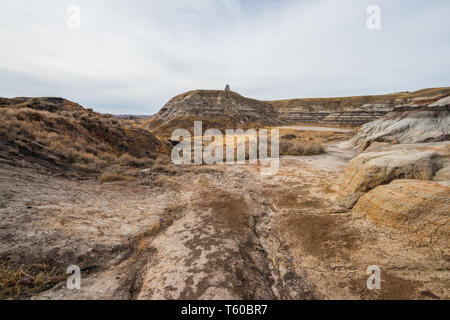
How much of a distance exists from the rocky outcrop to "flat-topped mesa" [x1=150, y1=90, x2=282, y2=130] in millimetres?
27071

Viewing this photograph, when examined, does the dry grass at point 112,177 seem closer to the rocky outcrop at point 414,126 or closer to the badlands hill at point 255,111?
the rocky outcrop at point 414,126

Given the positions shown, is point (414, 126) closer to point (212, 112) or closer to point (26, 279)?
point (26, 279)

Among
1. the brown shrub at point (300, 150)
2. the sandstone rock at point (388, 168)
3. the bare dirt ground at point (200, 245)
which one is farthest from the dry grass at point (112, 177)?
the brown shrub at point (300, 150)

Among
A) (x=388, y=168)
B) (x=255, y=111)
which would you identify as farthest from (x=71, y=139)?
(x=255, y=111)

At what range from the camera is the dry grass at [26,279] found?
275 cm

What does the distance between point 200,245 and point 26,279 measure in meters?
3.01

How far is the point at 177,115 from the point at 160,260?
137 feet

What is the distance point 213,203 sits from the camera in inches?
284

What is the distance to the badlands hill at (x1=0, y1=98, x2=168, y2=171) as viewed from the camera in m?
8.75

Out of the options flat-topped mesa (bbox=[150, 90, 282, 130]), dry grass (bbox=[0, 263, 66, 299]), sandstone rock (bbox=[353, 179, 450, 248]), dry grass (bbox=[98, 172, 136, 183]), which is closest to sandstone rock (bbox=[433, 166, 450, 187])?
sandstone rock (bbox=[353, 179, 450, 248])

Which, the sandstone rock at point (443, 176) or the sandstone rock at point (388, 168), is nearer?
the sandstone rock at point (443, 176)

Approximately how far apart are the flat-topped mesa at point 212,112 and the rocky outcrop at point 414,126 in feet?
88.8
